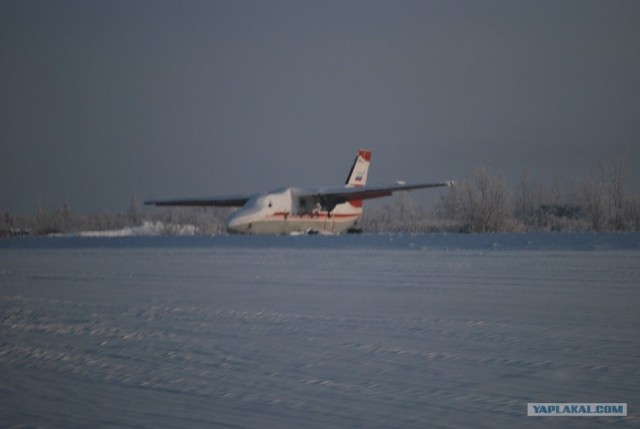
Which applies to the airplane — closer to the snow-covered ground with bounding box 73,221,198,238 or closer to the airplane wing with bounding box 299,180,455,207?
the airplane wing with bounding box 299,180,455,207

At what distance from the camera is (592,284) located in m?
7.56

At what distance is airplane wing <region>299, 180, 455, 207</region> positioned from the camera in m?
31.2

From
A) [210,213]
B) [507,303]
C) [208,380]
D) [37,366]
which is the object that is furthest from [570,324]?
[210,213]

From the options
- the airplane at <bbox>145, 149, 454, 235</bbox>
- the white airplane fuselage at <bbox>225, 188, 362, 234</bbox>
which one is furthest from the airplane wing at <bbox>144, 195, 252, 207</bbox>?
the white airplane fuselage at <bbox>225, 188, 362, 234</bbox>

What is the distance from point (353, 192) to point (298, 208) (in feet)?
10.2

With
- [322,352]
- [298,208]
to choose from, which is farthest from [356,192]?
[322,352]

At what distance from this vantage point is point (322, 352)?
4.11 m

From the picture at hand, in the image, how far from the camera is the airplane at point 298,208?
99.0 feet

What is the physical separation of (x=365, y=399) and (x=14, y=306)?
5.32 meters

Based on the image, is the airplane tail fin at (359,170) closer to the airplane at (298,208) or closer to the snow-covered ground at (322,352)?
the airplane at (298,208)
